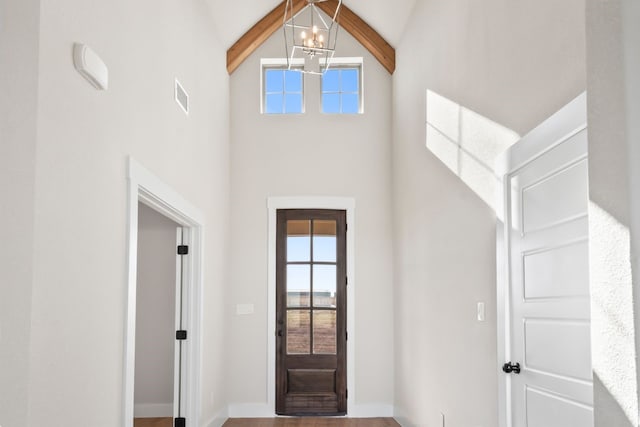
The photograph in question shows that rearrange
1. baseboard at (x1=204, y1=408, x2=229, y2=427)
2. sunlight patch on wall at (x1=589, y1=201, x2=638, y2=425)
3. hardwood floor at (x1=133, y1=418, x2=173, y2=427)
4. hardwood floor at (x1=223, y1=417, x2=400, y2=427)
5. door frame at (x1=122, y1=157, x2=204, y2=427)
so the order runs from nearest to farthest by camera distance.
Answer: sunlight patch on wall at (x1=589, y1=201, x2=638, y2=425) → door frame at (x1=122, y1=157, x2=204, y2=427) → baseboard at (x1=204, y1=408, x2=229, y2=427) → hardwood floor at (x1=133, y1=418, x2=173, y2=427) → hardwood floor at (x1=223, y1=417, x2=400, y2=427)

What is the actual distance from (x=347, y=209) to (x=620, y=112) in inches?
244

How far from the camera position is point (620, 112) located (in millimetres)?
1445

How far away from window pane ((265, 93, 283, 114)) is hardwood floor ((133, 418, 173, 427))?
354 centimetres

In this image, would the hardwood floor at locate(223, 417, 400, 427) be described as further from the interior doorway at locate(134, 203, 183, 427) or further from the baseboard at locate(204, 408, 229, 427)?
the interior doorway at locate(134, 203, 183, 427)

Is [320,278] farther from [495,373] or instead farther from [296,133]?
[495,373]

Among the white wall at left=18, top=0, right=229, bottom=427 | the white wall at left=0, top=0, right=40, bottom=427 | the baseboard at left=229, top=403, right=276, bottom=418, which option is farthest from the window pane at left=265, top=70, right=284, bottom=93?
the white wall at left=0, top=0, right=40, bottom=427

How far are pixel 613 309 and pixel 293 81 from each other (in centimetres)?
677

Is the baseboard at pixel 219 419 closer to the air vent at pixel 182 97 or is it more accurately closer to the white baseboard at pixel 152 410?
the white baseboard at pixel 152 410

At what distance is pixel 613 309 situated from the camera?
146 centimetres

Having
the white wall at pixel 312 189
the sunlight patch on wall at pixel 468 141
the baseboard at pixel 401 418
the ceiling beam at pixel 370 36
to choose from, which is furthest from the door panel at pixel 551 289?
the ceiling beam at pixel 370 36

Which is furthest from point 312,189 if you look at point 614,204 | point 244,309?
point 614,204

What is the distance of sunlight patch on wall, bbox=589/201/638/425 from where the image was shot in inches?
54.6

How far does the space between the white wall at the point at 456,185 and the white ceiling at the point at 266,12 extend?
0.64ft

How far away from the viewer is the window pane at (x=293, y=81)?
790 cm
